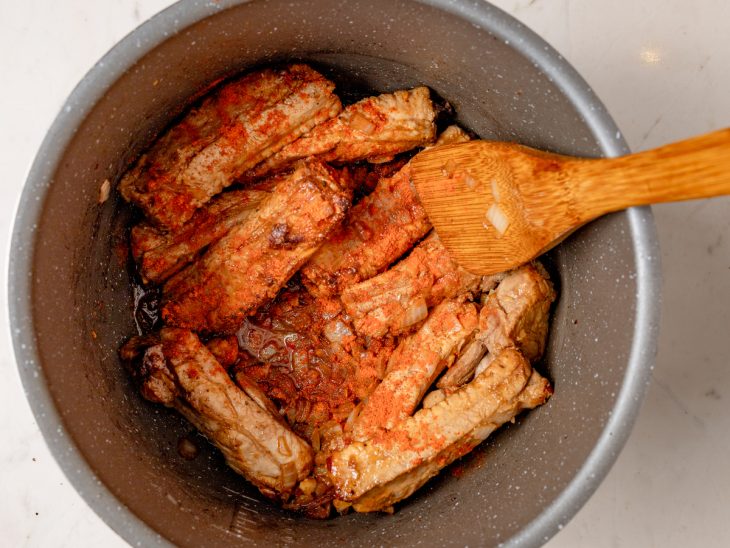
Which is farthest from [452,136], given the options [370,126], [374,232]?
[374,232]

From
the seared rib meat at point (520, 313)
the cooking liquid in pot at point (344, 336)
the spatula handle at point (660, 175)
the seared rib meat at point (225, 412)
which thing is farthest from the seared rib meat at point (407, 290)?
the spatula handle at point (660, 175)

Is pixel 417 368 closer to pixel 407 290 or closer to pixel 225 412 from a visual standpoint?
pixel 407 290

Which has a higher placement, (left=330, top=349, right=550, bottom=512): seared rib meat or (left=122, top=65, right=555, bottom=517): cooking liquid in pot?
(left=122, top=65, right=555, bottom=517): cooking liquid in pot

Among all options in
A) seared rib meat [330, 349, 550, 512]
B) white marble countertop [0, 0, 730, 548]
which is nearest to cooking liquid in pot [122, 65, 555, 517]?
seared rib meat [330, 349, 550, 512]

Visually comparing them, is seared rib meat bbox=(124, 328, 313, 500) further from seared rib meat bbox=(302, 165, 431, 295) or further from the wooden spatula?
the wooden spatula

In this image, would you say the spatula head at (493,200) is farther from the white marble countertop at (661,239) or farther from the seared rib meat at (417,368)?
the white marble countertop at (661,239)

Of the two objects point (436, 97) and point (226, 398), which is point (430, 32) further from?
point (226, 398)

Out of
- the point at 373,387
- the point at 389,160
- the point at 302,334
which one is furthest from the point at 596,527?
the point at 389,160
